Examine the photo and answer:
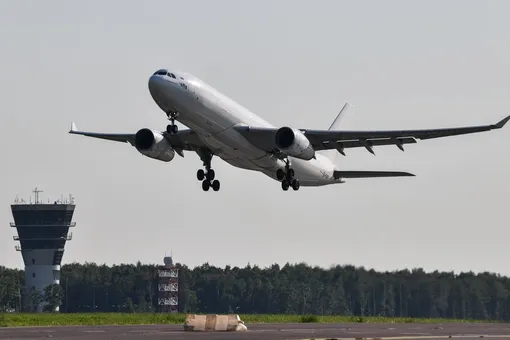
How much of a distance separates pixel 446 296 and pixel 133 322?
42.5 meters

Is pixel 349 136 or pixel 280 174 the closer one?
pixel 349 136

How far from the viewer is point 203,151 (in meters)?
74.6

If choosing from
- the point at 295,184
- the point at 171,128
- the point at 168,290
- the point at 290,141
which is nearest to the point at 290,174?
the point at 295,184

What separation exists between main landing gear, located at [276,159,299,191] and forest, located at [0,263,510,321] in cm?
3922

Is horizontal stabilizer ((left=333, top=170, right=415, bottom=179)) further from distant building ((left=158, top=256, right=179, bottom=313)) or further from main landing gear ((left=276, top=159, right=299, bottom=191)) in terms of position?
distant building ((left=158, top=256, right=179, bottom=313))

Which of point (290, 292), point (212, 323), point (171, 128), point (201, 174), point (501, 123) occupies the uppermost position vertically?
point (171, 128)

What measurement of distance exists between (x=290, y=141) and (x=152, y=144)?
9.05 meters

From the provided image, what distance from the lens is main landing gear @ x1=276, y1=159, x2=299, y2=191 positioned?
73500 millimetres

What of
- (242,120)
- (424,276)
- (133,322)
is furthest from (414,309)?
(242,120)

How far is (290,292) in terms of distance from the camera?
409ft

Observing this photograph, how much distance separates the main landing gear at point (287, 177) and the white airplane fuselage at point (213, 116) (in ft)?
1.12

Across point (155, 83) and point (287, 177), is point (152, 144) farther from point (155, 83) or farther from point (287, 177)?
point (287, 177)

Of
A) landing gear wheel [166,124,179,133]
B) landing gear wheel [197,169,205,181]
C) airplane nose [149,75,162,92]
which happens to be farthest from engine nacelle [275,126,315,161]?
airplane nose [149,75,162,92]

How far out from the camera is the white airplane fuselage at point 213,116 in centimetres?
6425
